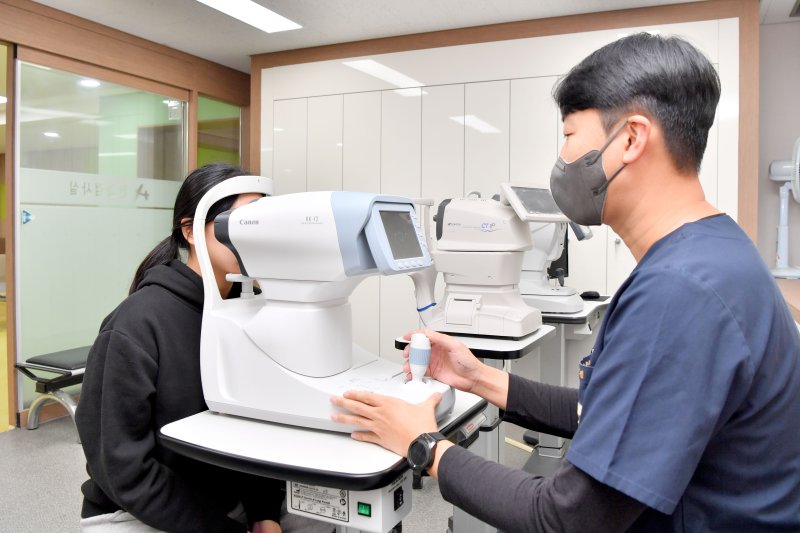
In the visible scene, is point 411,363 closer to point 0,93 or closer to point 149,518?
point 149,518

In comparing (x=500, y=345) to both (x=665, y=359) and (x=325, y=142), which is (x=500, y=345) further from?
(x=325, y=142)

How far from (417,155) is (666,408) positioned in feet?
12.5

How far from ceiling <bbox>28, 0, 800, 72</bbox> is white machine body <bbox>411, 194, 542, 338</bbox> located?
1939mm

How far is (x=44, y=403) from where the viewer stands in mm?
3695

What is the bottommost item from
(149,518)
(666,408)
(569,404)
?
(149,518)

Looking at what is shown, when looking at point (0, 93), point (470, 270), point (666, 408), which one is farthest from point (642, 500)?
point (0, 93)

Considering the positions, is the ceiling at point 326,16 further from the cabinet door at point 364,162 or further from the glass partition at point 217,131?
the glass partition at point 217,131

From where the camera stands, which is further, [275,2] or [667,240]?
[275,2]

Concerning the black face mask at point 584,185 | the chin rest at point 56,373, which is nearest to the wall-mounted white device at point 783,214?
the black face mask at point 584,185

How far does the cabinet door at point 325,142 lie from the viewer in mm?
4703

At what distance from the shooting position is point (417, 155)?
14.5ft

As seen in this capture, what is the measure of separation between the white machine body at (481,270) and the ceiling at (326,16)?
76.3 inches

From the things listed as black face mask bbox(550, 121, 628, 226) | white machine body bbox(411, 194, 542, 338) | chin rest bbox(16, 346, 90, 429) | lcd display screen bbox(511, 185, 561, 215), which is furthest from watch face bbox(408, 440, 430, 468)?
chin rest bbox(16, 346, 90, 429)

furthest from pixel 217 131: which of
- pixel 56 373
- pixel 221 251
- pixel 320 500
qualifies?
pixel 320 500
